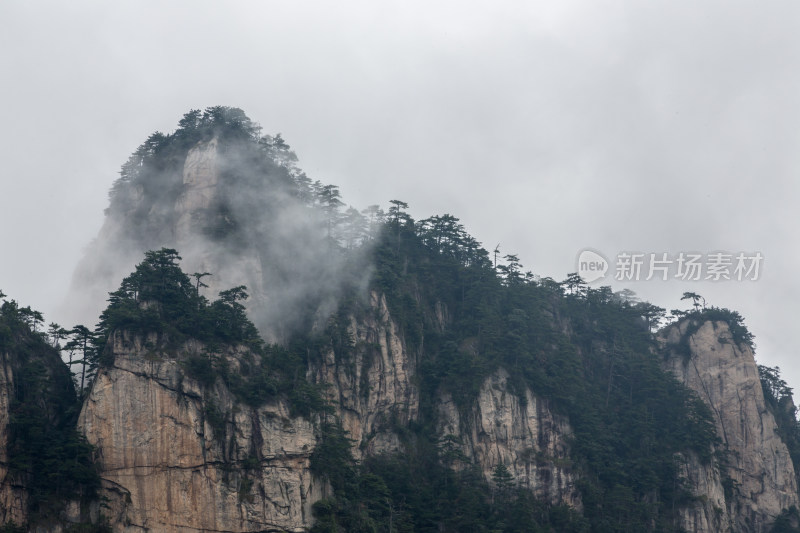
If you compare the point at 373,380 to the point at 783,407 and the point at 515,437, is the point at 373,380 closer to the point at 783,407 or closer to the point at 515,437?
the point at 515,437

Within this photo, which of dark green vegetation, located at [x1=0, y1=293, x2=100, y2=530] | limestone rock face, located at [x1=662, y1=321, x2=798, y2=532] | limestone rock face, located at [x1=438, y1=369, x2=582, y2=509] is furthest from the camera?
limestone rock face, located at [x1=662, y1=321, x2=798, y2=532]

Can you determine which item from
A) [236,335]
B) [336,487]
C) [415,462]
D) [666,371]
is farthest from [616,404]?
[236,335]

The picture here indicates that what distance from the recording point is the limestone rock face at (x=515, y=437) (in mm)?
94375

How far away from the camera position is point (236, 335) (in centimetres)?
8100

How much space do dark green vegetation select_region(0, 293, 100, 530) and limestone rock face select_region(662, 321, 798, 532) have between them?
227 ft

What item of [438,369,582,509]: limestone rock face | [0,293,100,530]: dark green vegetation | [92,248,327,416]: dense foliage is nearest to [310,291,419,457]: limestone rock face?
[438,369,582,509]: limestone rock face

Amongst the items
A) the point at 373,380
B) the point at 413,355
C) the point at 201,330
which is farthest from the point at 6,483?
the point at 413,355

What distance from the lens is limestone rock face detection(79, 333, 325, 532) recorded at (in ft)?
237

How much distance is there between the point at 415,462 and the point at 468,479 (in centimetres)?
623

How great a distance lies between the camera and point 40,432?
70.8 m

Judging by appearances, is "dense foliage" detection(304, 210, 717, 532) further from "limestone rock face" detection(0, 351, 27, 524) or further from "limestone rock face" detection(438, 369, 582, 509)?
"limestone rock face" detection(0, 351, 27, 524)

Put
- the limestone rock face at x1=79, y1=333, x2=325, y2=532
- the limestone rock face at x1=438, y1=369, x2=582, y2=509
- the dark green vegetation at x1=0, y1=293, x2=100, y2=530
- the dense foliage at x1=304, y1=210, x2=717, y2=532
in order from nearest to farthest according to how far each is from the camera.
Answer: the dark green vegetation at x1=0, y1=293, x2=100, y2=530, the limestone rock face at x1=79, y1=333, x2=325, y2=532, the dense foliage at x1=304, y1=210, x2=717, y2=532, the limestone rock face at x1=438, y1=369, x2=582, y2=509

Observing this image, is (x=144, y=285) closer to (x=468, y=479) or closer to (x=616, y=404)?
(x=468, y=479)

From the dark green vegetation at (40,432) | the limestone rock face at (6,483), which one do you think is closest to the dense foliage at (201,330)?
the dark green vegetation at (40,432)
